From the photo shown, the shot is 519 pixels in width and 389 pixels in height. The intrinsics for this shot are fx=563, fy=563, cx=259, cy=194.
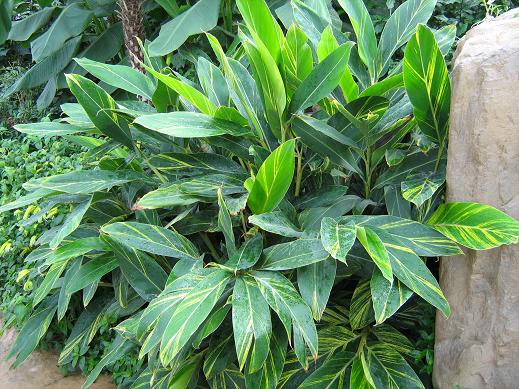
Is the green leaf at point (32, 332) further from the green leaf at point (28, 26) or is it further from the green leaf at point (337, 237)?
the green leaf at point (28, 26)

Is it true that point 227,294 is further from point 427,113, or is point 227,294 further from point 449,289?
point 427,113

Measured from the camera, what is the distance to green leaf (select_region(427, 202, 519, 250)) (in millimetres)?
1730

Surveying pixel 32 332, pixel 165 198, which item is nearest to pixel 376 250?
pixel 165 198

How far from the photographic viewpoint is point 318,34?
2.49 m

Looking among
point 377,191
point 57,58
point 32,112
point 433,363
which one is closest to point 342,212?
point 377,191

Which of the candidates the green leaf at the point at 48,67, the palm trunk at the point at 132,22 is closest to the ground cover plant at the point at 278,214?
the palm trunk at the point at 132,22

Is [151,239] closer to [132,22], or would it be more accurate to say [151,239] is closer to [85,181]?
[85,181]

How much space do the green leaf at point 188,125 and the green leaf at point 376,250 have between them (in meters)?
0.65

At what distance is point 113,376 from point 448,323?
5.19 feet

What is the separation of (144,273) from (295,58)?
104 cm

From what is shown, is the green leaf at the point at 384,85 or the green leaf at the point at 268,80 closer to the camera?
the green leaf at the point at 268,80

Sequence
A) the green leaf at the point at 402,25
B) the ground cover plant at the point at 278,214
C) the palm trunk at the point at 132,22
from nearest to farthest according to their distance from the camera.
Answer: the ground cover plant at the point at 278,214 < the green leaf at the point at 402,25 < the palm trunk at the point at 132,22

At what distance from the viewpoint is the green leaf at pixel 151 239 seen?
210 cm

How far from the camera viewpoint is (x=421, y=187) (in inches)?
80.5
